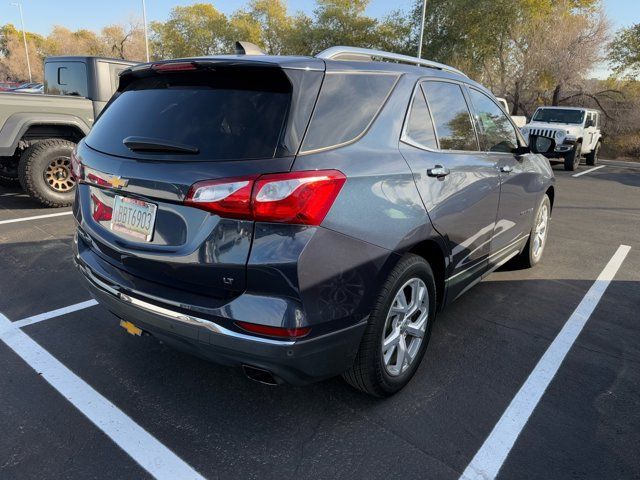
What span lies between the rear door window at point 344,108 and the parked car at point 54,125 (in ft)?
18.2

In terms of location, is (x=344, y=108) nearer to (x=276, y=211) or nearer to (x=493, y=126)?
(x=276, y=211)

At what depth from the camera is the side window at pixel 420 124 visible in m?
2.60

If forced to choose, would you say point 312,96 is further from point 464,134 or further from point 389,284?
point 464,134

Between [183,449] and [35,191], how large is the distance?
221 inches

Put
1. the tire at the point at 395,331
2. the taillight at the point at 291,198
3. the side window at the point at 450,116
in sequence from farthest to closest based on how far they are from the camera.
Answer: the side window at the point at 450,116
the tire at the point at 395,331
the taillight at the point at 291,198

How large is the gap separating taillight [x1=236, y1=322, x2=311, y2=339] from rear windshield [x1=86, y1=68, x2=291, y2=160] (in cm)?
70

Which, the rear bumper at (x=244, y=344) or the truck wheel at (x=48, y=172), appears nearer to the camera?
the rear bumper at (x=244, y=344)

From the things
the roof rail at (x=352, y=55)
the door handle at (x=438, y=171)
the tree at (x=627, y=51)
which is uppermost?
the tree at (x=627, y=51)

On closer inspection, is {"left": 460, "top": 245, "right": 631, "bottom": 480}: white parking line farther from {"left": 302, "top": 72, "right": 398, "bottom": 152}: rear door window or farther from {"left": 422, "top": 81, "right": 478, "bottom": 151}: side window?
{"left": 302, "top": 72, "right": 398, "bottom": 152}: rear door window

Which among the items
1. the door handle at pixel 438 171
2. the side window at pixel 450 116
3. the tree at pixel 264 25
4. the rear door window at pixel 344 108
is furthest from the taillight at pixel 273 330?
the tree at pixel 264 25

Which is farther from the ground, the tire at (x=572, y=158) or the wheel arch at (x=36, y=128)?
the wheel arch at (x=36, y=128)

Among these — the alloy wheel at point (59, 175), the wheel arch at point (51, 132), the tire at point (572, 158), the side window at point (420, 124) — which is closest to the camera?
the side window at point (420, 124)

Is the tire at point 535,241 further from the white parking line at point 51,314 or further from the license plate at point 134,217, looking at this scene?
the white parking line at point 51,314

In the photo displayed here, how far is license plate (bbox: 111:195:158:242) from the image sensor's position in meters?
2.16
